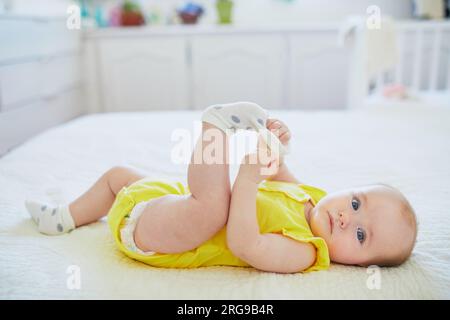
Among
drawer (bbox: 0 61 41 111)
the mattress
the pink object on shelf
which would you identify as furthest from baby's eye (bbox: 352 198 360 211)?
the pink object on shelf

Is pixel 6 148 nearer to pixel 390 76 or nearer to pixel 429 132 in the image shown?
pixel 429 132

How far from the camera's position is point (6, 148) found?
1.58 meters

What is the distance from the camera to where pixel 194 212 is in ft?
2.48

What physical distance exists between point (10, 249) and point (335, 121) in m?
1.22

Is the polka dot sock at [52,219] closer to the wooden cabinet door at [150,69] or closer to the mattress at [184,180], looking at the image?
the mattress at [184,180]

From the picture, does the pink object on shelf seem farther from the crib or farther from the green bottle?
the crib

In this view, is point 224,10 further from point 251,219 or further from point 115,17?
point 251,219

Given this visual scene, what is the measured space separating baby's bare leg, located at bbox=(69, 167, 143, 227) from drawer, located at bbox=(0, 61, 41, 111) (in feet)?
3.26

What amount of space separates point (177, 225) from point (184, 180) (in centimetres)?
38

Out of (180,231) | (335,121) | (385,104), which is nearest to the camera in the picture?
(180,231)

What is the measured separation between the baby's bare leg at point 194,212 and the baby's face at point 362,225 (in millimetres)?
193

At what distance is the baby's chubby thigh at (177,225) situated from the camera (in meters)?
0.76

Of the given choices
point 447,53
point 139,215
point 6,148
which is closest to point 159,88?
point 6,148

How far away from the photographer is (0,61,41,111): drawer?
1759mm
